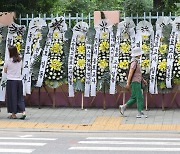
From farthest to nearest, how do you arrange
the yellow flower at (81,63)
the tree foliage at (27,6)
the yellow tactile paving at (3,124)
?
the tree foliage at (27,6) → the yellow flower at (81,63) → the yellow tactile paving at (3,124)

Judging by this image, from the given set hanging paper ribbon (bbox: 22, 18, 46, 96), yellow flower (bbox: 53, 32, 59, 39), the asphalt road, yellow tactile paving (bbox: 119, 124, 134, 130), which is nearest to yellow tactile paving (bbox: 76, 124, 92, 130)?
the asphalt road

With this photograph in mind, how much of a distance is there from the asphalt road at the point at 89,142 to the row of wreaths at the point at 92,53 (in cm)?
311

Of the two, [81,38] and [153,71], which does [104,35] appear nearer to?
[81,38]

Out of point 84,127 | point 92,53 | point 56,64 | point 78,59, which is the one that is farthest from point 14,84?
point 92,53

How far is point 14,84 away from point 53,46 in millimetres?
2160

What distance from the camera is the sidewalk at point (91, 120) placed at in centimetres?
1275

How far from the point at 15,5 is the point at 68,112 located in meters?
3.94

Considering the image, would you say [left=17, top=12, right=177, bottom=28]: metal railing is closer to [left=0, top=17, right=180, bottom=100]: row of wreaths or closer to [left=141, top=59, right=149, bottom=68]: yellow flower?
[left=0, top=17, right=180, bottom=100]: row of wreaths

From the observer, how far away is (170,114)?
47.8 ft

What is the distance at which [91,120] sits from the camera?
13.8m

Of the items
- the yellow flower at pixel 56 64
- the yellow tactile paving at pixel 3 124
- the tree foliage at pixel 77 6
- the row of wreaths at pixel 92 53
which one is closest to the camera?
the yellow tactile paving at pixel 3 124

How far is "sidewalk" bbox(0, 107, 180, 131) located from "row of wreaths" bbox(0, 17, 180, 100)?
0.60 m

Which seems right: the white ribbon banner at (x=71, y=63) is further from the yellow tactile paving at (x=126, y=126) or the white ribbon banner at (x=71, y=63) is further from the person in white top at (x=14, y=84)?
the yellow tactile paving at (x=126, y=126)

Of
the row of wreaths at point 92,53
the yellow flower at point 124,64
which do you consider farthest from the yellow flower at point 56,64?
the yellow flower at point 124,64
